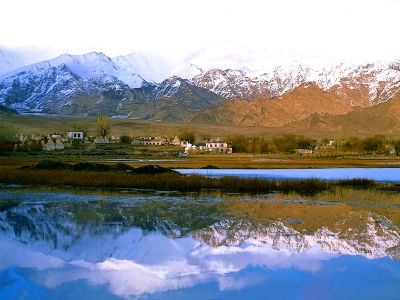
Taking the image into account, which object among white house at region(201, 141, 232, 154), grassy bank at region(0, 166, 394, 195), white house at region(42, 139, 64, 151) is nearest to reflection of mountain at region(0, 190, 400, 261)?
grassy bank at region(0, 166, 394, 195)

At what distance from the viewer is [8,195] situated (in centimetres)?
3384

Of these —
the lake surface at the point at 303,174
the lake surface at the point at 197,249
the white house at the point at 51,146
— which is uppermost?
the white house at the point at 51,146

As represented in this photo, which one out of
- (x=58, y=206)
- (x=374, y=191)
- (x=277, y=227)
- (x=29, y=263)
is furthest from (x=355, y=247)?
(x=374, y=191)

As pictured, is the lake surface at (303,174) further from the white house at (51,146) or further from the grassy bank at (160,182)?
the white house at (51,146)

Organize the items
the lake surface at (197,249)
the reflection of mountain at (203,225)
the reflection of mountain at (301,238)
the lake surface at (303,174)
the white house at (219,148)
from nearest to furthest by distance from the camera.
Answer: the lake surface at (197,249) < the reflection of mountain at (301,238) < the reflection of mountain at (203,225) < the lake surface at (303,174) < the white house at (219,148)

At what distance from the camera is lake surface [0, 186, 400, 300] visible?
50.5 ft

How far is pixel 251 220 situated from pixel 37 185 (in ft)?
64.8

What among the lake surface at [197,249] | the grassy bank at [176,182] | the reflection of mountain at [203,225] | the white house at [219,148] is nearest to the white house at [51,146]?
the white house at [219,148]

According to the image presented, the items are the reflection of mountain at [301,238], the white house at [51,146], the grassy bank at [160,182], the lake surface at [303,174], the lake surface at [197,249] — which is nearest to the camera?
the lake surface at [197,249]

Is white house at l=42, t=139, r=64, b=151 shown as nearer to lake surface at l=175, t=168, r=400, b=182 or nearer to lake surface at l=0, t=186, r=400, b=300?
lake surface at l=175, t=168, r=400, b=182

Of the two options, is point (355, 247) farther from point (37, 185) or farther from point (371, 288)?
Result: point (37, 185)

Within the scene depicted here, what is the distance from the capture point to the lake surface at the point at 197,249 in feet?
50.5

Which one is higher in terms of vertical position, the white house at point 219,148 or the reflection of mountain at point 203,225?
the white house at point 219,148

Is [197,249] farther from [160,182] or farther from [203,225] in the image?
[160,182]
